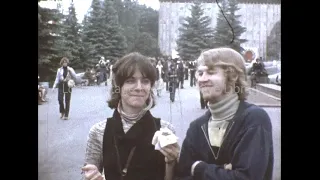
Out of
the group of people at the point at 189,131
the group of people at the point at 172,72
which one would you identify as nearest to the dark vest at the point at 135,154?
the group of people at the point at 189,131

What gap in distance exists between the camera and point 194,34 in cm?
260

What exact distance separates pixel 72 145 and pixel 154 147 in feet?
1.77

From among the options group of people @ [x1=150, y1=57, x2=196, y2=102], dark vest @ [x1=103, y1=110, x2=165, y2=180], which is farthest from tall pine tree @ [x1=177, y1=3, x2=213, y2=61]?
dark vest @ [x1=103, y1=110, x2=165, y2=180]

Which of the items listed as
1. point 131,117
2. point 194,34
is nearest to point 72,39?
point 131,117

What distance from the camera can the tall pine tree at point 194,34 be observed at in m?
2.54

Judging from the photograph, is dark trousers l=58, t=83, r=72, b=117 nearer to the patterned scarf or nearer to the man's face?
the patterned scarf

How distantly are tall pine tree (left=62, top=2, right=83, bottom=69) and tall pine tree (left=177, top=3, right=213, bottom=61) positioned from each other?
0.66 metres

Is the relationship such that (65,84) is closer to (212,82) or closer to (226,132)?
(212,82)

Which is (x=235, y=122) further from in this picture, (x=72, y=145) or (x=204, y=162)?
(x=72, y=145)

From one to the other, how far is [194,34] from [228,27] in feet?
0.74

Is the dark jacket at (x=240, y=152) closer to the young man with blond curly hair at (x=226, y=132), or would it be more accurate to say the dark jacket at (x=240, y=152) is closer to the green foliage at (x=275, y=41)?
the young man with blond curly hair at (x=226, y=132)
